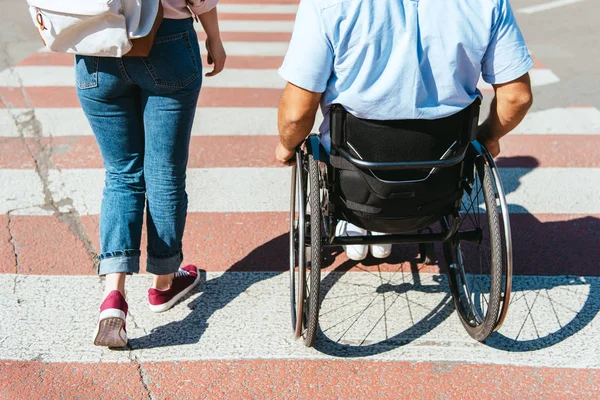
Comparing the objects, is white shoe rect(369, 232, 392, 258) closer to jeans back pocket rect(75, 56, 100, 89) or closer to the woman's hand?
the woman's hand

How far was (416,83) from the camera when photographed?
2.42 m

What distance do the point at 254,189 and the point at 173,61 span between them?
195cm

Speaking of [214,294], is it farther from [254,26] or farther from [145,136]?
[254,26]

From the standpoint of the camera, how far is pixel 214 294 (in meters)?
3.43

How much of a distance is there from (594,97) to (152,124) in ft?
15.6

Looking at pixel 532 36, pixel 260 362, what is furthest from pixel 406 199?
pixel 532 36

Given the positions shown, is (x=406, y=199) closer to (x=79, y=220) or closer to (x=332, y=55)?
(x=332, y=55)

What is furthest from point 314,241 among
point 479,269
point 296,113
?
point 479,269

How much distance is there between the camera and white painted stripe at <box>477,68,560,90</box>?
6.52 metres

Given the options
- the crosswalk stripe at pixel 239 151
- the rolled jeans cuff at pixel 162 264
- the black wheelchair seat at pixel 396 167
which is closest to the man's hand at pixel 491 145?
the black wheelchair seat at pixel 396 167

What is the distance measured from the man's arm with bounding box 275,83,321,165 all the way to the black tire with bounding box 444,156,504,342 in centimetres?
74

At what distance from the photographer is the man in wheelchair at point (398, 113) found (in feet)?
7.80

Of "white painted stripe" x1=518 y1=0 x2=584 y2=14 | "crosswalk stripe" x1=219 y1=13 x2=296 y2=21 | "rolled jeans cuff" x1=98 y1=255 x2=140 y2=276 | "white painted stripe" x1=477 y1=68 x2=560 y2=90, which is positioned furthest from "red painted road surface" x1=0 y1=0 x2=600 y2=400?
"white painted stripe" x1=518 y1=0 x2=584 y2=14

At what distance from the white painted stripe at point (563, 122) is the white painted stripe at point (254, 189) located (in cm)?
75
